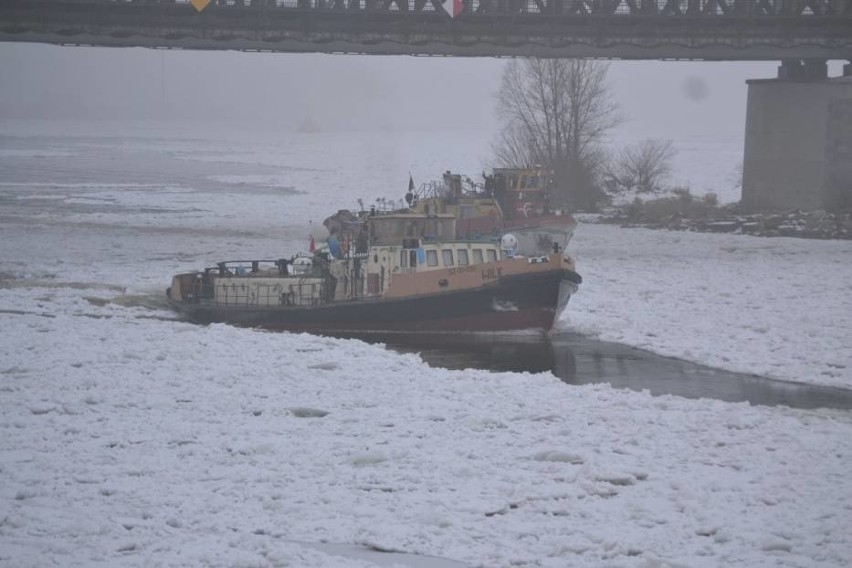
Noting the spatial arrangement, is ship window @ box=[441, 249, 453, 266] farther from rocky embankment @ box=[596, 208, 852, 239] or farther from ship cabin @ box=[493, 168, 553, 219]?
rocky embankment @ box=[596, 208, 852, 239]

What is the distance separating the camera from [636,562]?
510 inches

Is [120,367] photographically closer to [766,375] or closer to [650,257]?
[766,375]

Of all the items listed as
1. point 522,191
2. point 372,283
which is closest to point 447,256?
point 372,283

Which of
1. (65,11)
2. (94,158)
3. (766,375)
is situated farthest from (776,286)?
(94,158)

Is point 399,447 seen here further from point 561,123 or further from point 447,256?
point 561,123

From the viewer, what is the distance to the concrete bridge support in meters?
54.4

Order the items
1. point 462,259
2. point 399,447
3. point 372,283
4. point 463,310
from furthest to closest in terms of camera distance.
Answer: point 372,283
point 462,259
point 463,310
point 399,447

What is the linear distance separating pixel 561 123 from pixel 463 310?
40250 mm

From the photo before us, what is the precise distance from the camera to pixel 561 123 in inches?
2650

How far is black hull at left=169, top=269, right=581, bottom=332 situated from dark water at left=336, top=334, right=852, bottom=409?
32 centimetres

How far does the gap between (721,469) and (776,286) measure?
19.9 meters

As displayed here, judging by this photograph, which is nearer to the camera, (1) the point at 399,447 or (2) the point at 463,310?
(1) the point at 399,447

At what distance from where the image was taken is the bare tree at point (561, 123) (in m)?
65.4

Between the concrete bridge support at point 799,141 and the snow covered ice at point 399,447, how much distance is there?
22.2 meters
